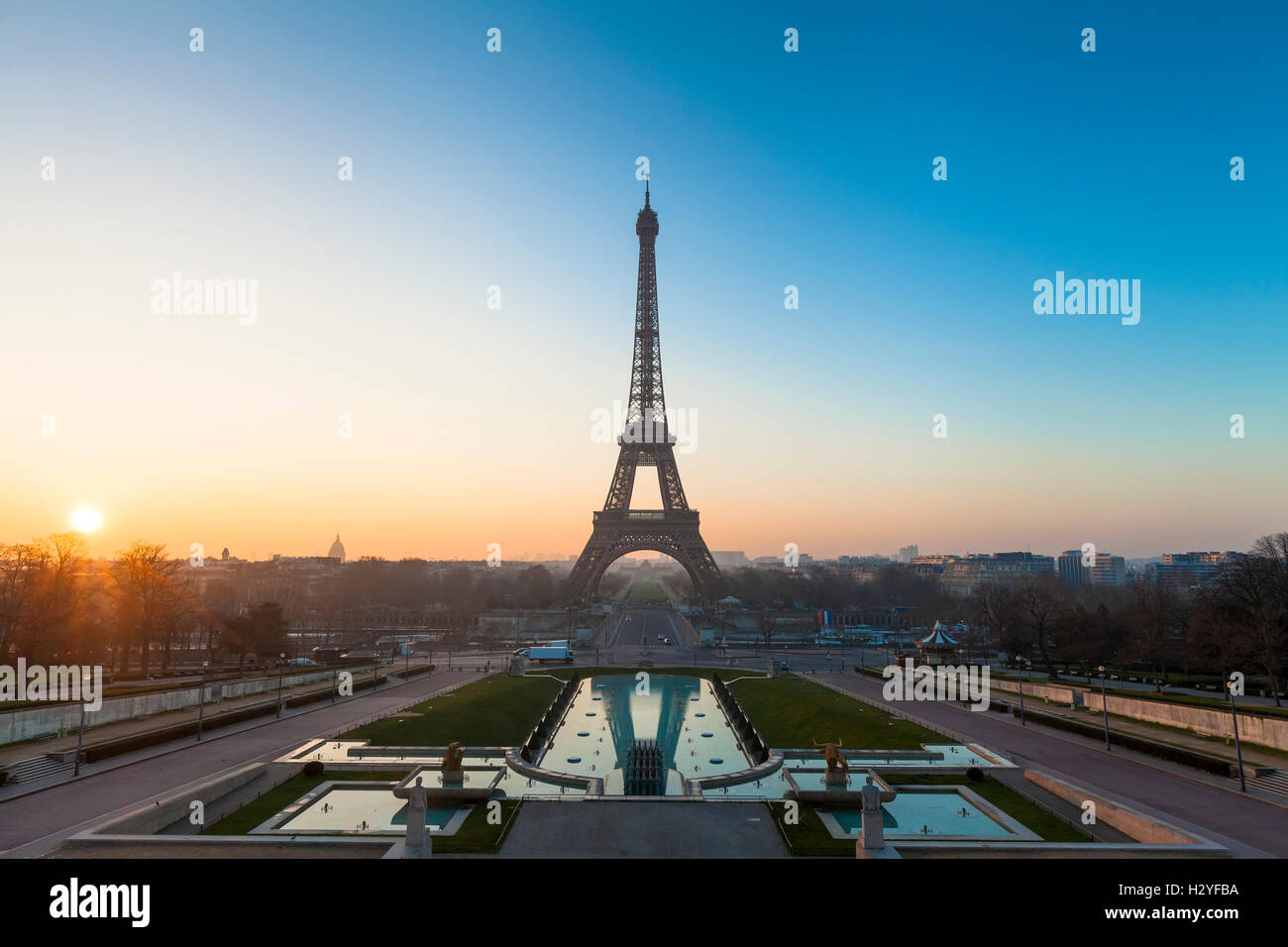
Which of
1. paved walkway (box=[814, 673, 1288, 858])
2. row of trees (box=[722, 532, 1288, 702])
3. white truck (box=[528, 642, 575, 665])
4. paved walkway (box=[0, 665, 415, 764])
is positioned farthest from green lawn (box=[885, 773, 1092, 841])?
white truck (box=[528, 642, 575, 665])

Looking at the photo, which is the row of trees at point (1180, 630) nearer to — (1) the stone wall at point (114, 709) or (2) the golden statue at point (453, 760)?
(2) the golden statue at point (453, 760)

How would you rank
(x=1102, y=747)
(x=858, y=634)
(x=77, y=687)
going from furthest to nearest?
(x=858, y=634) < (x=77, y=687) < (x=1102, y=747)

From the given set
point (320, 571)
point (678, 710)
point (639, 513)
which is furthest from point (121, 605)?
point (320, 571)

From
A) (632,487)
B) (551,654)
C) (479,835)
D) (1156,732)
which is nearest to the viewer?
(479,835)

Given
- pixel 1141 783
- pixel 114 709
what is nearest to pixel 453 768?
pixel 114 709

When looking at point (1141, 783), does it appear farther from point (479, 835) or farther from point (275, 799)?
point (275, 799)

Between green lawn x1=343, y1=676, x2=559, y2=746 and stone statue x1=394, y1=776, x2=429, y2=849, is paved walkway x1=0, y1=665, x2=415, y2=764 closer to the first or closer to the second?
green lawn x1=343, y1=676, x2=559, y2=746
